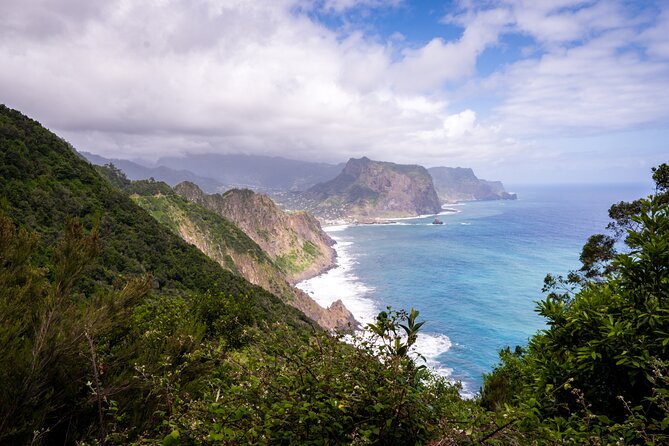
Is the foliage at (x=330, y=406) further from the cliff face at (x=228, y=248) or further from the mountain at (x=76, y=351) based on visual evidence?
the cliff face at (x=228, y=248)

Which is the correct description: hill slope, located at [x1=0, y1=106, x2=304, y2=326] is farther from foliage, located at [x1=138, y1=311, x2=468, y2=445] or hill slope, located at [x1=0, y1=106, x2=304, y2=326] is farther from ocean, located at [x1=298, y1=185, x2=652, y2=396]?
foliage, located at [x1=138, y1=311, x2=468, y2=445]

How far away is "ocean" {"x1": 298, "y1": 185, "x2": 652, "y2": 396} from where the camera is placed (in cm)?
7025

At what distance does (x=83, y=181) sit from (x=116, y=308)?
188 feet

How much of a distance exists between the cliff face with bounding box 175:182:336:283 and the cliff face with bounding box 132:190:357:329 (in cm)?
3597

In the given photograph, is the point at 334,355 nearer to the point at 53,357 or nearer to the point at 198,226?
the point at 53,357

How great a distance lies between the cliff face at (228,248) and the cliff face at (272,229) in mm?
35970

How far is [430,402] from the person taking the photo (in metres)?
4.65

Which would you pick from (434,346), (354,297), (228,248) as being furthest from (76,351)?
(354,297)

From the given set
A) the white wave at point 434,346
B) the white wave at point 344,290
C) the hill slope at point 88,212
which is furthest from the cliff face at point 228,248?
the hill slope at point 88,212

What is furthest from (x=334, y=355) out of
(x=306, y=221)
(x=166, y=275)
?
(x=306, y=221)

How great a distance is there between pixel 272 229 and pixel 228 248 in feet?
191

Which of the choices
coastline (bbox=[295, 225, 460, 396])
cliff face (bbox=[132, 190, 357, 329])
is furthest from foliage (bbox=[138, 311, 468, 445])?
cliff face (bbox=[132, 190, 357, 329])

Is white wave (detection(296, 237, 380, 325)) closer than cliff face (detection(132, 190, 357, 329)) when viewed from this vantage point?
No

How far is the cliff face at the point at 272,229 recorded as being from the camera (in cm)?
14638
